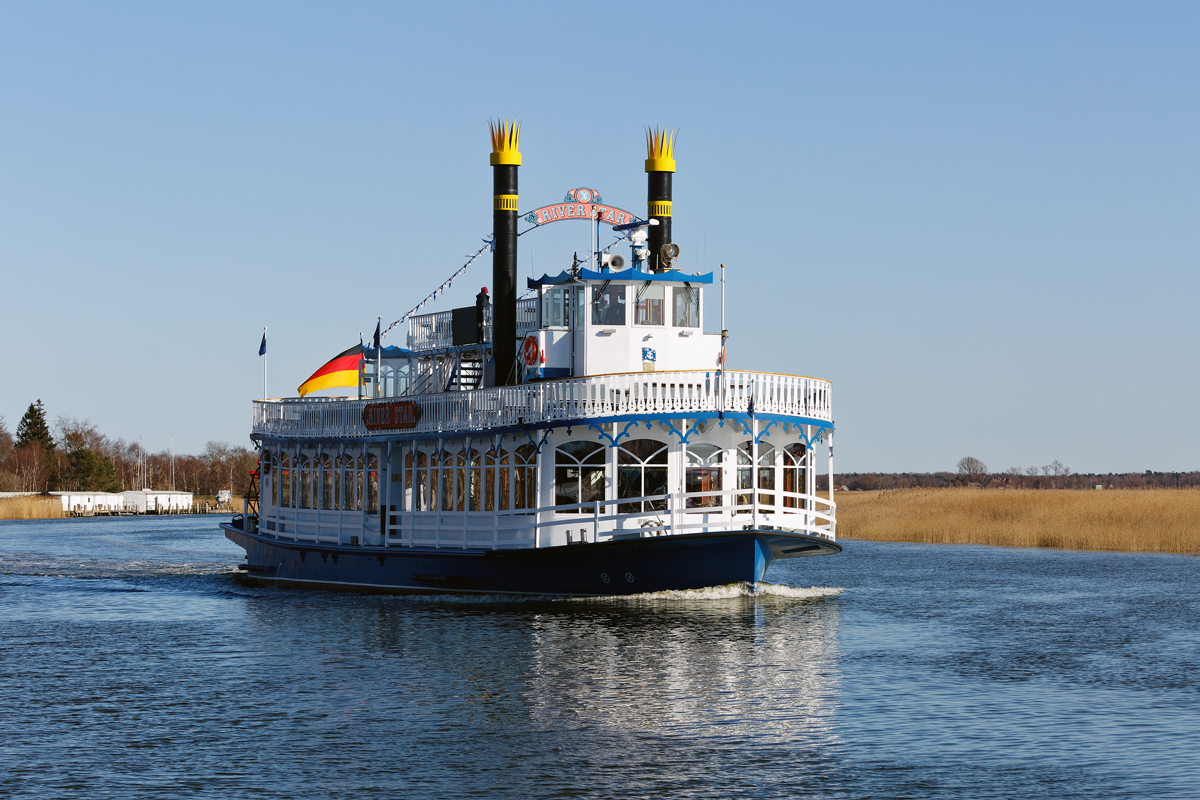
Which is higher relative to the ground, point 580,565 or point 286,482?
point 286,482

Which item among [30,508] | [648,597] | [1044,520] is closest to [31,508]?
[30,508]

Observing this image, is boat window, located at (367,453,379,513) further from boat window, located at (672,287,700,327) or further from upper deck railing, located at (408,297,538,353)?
boat window, located at (672,287,700,327)

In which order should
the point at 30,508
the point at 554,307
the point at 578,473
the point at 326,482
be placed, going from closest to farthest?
the point at 578,473 → the point at 554,307 → the point at 326,482 → the point at 30,508

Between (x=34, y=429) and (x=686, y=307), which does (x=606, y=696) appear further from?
(x=34, y=429)

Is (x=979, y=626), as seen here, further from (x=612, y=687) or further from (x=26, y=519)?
(x=26, y=519)

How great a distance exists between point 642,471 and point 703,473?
1488mm

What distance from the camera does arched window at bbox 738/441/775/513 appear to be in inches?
1252

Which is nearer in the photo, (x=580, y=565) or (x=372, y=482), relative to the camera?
(x=580, y=565)

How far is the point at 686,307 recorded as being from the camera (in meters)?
34.1

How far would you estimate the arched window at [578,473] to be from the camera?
31.4 meters

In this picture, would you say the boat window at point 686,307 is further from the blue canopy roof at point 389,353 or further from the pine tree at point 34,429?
the pine tree at point 34,429

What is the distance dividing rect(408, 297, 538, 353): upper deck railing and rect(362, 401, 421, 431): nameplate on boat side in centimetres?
361

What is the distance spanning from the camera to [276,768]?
1702 centimetres

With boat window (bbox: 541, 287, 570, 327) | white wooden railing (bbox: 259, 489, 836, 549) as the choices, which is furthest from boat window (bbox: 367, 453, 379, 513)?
boat window (bbox: 541, 287, 570, 327)
